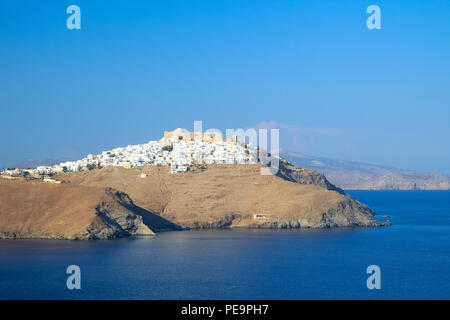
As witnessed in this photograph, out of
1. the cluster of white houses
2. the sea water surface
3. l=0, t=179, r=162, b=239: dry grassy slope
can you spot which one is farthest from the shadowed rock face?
the cluster of white houses

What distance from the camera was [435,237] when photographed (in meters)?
84.9

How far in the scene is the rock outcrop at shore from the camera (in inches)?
3169

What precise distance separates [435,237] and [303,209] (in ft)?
63.4

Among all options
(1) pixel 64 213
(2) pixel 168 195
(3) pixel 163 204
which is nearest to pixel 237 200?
(2) pixel 168 195

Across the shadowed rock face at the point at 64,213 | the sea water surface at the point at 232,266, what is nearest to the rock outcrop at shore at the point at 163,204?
the shadowed rock face at the point at 64,213

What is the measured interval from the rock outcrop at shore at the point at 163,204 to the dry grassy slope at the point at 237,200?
0.14 meters

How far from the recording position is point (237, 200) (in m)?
100

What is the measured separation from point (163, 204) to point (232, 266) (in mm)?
41747

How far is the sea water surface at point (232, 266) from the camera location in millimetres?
48344

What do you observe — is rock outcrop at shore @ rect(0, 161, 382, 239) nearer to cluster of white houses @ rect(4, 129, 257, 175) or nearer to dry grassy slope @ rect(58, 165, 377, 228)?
dry grassy slope @ rect(58, 165, 377, 228)

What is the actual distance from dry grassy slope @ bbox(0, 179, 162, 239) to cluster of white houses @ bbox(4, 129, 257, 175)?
24.4 metres
